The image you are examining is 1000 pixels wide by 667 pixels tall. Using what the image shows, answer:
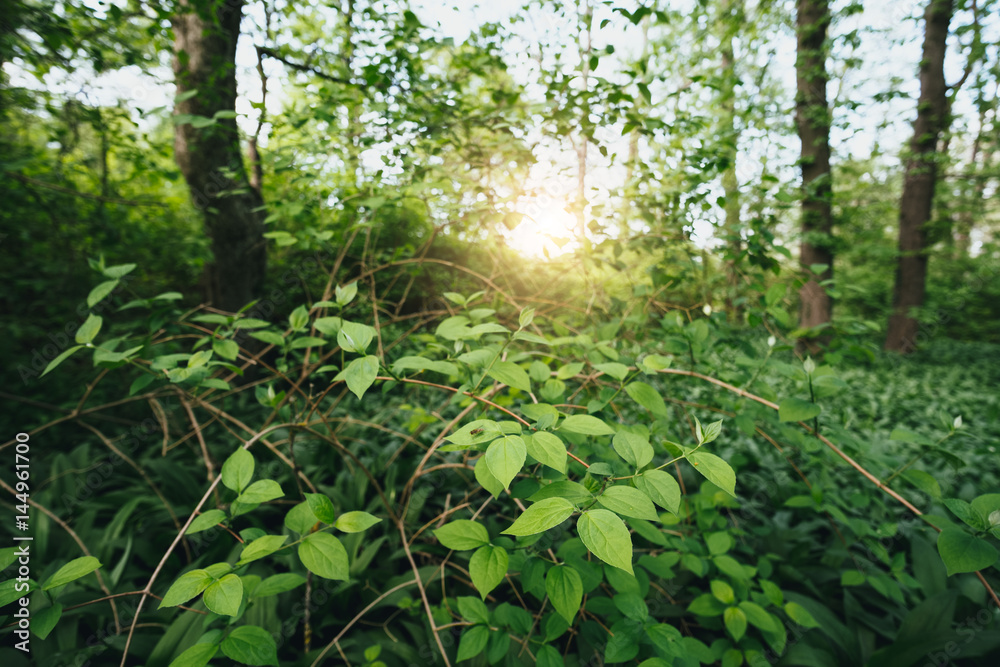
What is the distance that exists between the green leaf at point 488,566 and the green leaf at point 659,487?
328mm

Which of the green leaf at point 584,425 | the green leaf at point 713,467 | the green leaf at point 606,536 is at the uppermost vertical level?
the green leaf at point 584,425

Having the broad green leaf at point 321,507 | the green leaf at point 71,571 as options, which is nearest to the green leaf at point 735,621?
the broad green leaf at point 321,507

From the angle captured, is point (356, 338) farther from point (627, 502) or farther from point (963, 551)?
point (963, 551)

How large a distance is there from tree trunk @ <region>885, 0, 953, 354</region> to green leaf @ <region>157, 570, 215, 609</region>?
8890mm

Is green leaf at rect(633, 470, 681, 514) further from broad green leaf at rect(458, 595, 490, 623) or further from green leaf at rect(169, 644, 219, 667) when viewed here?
green leaf at rect(169, 644, 219, 667)

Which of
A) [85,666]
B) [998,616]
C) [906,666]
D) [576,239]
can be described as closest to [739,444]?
[998,616]

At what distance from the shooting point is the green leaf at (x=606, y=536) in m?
0.59

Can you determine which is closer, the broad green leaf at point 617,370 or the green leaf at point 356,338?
the green leaf at point 356,338

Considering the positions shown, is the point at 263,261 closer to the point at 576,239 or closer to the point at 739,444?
the point at 576,239

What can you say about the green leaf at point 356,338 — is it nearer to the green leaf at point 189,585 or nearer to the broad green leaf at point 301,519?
the broad green leaf at point 301,519

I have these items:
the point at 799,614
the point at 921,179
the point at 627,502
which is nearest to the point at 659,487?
the point at 627,502

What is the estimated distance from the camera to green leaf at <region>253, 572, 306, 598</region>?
3.10 feet

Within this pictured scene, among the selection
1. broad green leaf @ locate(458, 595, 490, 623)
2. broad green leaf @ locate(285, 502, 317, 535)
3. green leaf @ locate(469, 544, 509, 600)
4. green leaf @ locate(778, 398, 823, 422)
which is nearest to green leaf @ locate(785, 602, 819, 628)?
green leaf @ locate(778, 398, 823, 422)

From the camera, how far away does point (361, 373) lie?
82 cm
